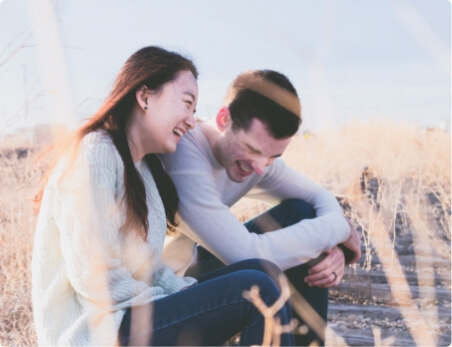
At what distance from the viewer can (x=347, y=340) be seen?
10.3ft

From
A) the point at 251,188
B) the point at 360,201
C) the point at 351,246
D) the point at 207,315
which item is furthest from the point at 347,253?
the point at 360,201

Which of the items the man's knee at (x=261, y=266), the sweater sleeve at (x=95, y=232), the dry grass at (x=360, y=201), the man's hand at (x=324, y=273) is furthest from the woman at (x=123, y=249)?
the man's hand at (x=324, y=273)

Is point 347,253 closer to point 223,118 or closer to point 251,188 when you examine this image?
point 251,188

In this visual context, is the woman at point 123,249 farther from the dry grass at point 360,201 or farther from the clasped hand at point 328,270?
the clasped hand at point 328,270

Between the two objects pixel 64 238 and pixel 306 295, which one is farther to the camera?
pixel 306 295

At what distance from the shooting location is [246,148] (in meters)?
2.70

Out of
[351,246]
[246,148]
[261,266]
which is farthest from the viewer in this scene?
[351,246]

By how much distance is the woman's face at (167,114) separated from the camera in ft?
7.02

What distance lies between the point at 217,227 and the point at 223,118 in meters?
0.57

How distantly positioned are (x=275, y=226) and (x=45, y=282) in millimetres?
1252

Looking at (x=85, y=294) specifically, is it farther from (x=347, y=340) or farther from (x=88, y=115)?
(x=347, y=340)

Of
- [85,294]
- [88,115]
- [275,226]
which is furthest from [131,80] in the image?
[275,226]

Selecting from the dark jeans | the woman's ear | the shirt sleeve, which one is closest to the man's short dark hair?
the shirt sleeve

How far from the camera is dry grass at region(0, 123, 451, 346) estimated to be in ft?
10.9
